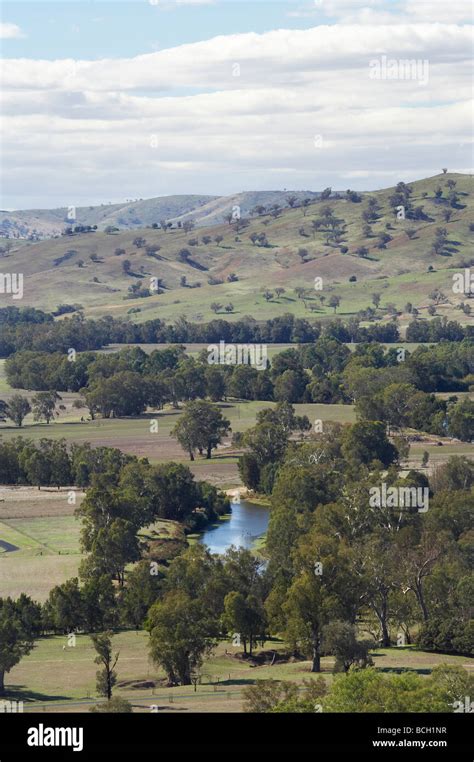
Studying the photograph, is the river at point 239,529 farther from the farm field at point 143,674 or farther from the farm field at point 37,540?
the farm field at point 143,674

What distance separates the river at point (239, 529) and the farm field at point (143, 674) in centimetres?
2704

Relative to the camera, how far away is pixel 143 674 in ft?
202

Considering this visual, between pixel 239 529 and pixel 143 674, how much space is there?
144 ft

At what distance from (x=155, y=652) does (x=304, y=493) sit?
41.6m

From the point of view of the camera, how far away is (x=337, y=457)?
411 feet

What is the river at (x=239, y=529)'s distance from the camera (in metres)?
98.1
